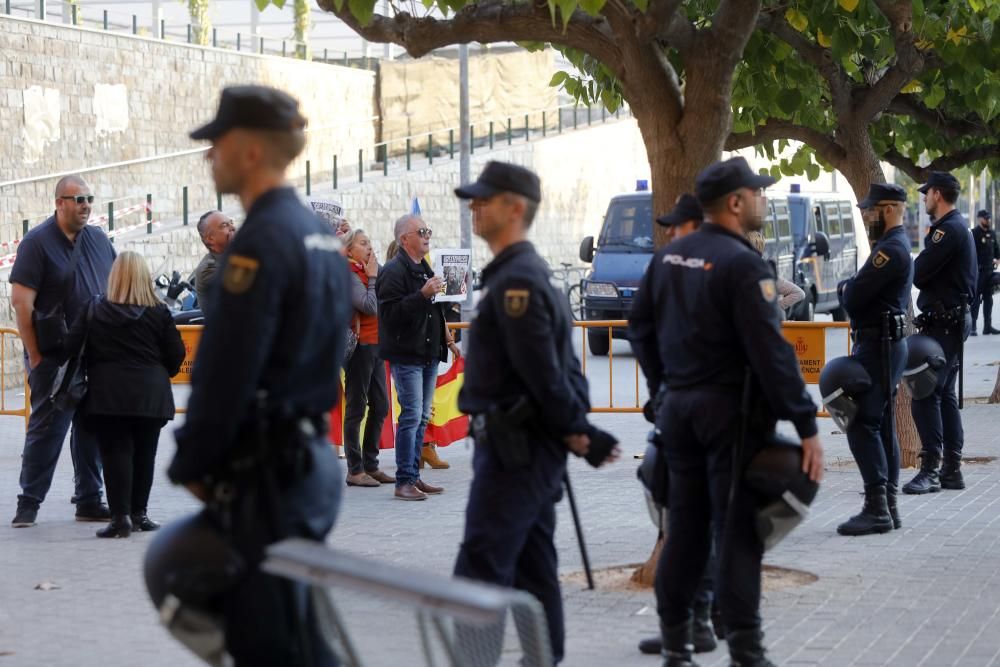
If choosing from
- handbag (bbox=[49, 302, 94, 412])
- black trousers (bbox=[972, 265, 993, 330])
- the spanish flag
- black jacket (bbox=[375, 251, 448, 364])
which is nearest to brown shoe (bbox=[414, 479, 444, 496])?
black jacket (bbox=[375, 251, 448, 364])

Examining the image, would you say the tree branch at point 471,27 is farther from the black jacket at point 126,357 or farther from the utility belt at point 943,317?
the utility belt at point 943,317

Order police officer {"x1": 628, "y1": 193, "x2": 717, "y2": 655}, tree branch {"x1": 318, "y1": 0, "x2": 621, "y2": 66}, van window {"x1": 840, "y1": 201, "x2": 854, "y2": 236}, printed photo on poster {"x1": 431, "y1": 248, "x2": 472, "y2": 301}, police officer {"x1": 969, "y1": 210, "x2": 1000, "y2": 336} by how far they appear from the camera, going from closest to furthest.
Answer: police officer {"x1": 628, "y1": 193, "x2": 717, "y2": 655}, tree branch {"x1": 318, "y1": 0, "x2": 621, "y2": 66}, printed photo on poster {"x1": 431, "y1": 248, "x2": 472, "y2": 301}, police officer {"x1": 969, "y1": 210, "x2": 1000, "y2": 336}, van window {"x1": 840, "y1": 201, "x2": 854, "y2": 236}

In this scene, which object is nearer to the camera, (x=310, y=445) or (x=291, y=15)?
(x=310, y=445)

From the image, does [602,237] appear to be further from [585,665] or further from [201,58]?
[585,665]

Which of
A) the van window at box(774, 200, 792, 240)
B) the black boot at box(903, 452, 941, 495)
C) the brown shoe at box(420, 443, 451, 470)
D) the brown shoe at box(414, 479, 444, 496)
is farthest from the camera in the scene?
the van window at box(774, 200, 792, 240)

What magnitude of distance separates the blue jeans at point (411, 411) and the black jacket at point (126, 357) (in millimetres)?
1668

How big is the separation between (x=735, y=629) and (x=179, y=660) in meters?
2.12

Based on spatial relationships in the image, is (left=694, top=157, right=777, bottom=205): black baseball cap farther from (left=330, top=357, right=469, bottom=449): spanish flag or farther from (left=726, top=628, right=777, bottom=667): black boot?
(left=330, top=357, right=469, bottom=449): spanish flag

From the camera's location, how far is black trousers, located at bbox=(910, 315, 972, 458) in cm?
1037

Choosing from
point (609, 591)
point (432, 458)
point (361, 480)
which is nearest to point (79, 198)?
point (361, 480)

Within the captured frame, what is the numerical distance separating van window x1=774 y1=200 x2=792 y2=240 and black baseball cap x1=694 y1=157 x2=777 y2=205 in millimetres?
22567

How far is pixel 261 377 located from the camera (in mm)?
3939

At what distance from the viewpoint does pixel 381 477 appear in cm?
1138

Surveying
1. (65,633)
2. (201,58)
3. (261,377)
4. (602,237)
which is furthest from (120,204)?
(261,377)
